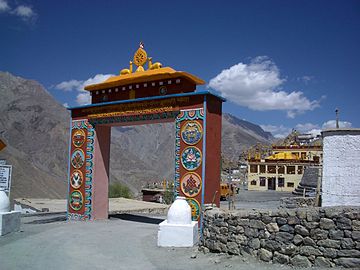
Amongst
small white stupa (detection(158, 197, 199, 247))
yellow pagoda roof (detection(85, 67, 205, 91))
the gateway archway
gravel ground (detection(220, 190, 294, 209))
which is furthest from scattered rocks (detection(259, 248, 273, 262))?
gravel ground (detection(220, 190, 294, 209))

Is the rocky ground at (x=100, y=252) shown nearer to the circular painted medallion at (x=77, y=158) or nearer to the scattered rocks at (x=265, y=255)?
the scattered rocks at (x=265, y=255)

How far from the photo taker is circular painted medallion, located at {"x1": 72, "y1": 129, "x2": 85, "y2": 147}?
15242 mm

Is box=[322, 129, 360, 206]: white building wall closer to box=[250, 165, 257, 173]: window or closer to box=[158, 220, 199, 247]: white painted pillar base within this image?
box=[158, 220, 199, 247]: white painted pillar base

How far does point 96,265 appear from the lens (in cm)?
786

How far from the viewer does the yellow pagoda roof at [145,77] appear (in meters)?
12.4

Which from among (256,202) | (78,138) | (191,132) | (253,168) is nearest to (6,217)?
(78,138)

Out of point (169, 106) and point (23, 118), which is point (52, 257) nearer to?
point (169, 106)

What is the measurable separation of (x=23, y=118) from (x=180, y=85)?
280ft

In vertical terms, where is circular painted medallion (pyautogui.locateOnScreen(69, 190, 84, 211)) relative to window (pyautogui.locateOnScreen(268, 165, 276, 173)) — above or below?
below

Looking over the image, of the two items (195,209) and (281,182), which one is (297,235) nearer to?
(195,209)

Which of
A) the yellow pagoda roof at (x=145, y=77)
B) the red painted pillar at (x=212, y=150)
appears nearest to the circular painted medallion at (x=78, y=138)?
the yellow pagoda roof at (x=145, y=77)

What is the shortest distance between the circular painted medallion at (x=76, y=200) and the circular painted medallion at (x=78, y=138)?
1914 millimetres

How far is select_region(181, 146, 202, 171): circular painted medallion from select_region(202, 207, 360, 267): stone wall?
11.8 feet

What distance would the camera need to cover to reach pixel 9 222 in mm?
11297
